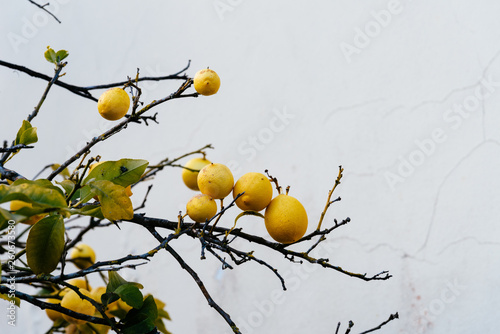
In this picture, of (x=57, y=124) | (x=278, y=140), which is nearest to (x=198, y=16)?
(x=278, y=140)

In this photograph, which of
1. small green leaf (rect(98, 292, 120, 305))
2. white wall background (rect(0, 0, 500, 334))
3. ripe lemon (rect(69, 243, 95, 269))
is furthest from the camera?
white wall background (rect(0, 0, 500, 334))

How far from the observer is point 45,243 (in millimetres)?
385

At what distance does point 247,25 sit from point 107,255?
0.70m

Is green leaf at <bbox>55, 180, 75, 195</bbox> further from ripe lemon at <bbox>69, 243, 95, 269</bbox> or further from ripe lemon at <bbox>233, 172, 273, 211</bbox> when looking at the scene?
ripe lemon at <bbox>69, 243, 95, 269</bbox>

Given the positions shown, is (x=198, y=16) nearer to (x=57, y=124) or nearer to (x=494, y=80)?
(x=57, y=124)

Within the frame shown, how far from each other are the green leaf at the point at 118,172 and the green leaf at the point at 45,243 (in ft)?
0.19

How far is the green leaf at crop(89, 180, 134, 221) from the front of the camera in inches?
14.8

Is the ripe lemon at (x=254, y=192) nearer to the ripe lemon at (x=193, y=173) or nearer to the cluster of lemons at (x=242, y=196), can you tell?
the cluster of lemons at (x=242, y=196)

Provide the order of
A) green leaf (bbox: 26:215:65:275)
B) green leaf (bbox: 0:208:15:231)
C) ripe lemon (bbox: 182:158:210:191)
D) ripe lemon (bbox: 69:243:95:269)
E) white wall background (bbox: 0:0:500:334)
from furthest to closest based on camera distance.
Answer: white wall background (bbox: 0:0:500:334)
ripe lemon (bbox: 69:243:95:269)
ripe lemon (bbox: 182:158:210:191)
green leaf (bbox: 26:215:65:275)
green leaf (bbox: 0:208:15:231)

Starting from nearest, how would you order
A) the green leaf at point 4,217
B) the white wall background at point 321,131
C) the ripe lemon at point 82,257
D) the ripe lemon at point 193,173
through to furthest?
the green leaf at point 4,217 < the ripe lemon at point 193,173 < the ripe lemon at point 82,257 < the white wall background at point 321,131

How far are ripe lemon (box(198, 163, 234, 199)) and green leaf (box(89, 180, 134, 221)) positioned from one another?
0.12 m

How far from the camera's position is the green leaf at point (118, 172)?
433 millimetres

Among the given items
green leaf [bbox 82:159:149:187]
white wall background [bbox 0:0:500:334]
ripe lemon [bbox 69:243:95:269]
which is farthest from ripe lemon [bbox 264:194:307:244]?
white wall background [bbox 0:0:500:334]

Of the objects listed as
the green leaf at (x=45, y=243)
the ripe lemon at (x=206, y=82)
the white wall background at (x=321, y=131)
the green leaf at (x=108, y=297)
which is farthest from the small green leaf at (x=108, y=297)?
the white wall background at (x=321, y=131)
